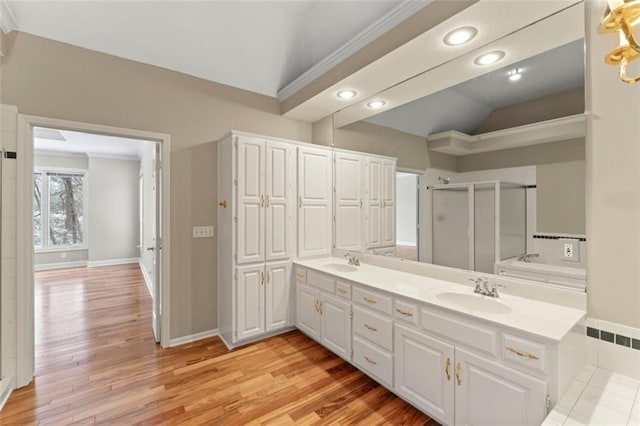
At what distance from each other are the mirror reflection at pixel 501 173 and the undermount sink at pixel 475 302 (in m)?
0.30

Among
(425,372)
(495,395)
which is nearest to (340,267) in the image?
(425,372)

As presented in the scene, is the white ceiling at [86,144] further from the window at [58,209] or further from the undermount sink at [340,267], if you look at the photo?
the undermount sink at [340,267]

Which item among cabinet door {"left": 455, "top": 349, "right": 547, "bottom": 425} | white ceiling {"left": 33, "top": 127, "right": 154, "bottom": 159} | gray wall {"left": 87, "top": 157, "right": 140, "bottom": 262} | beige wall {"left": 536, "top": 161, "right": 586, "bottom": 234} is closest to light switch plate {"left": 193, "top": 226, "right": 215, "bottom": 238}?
cabinet door {"left": 455, "top": 349, "right": 547, "bottom": 425}

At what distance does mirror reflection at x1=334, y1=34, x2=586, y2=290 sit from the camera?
1.80m

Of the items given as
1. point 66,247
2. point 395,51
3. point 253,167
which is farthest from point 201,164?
point 66,247

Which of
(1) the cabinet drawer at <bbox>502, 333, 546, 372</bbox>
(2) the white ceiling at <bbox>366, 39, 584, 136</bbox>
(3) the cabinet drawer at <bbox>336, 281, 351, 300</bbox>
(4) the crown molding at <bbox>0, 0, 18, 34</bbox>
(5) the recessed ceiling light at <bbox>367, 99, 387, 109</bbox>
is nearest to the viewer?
(1) the cabinet drawer at <bbox>502, 333, 546, 372</bbox>

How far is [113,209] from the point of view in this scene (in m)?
7.09

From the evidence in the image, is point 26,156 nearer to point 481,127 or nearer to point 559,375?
point 481,127

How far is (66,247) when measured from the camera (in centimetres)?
668

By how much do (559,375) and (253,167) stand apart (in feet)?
8.86

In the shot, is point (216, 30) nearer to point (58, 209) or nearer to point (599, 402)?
point (599, 402)

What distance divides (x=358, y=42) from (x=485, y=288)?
2165mm

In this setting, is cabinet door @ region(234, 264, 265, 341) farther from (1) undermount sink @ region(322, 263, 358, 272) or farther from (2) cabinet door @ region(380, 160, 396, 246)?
(2) cabinet door @ region(380, 160, 396, 246)

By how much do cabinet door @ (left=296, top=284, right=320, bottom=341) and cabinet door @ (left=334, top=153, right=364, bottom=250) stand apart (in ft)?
2.39
